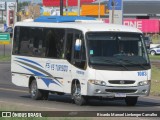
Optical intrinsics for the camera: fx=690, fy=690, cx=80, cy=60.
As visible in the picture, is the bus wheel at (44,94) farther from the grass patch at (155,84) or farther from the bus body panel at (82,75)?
the grass patch at (155,84)

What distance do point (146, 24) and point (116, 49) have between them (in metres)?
90.4

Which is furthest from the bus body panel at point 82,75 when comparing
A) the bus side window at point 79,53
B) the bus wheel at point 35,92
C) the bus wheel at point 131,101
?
the bus wheel at point 131,101

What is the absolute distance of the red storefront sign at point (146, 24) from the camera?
109 meters

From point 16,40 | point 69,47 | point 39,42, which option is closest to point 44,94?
point 39,42

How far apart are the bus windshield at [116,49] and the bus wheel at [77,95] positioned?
3.55 feet

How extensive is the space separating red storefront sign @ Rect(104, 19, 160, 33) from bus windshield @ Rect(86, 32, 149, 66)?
282 ft

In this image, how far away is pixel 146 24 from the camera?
111 meters

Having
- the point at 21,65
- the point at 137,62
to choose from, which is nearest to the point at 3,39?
the point at 21,65

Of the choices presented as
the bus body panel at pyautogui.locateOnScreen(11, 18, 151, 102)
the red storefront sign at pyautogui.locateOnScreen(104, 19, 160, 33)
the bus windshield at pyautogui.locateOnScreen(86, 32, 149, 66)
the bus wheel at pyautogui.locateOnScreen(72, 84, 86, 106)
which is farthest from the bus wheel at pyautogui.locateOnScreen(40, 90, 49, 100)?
the red storefront sign at pyautogui.locateOnScreen(104, 19, 160, 33)

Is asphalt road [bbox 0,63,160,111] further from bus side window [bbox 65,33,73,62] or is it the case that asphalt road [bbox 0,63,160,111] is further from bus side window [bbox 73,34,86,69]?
bus side window [bbox 65,33,73,62]

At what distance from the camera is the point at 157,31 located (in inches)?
4510

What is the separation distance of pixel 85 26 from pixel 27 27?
12.5 feet

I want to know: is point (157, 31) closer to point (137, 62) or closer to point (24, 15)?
point (24, 15)

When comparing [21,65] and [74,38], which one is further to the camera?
[21,65]
